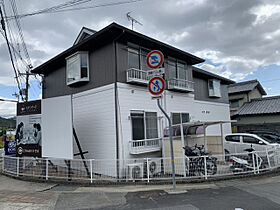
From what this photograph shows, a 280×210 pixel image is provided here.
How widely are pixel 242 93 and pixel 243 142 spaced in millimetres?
13191

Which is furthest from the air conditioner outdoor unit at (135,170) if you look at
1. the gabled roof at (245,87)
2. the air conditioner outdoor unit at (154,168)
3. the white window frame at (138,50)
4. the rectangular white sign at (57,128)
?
the gabled roof at (245,87)

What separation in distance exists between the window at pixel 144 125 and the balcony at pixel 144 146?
223 millimetres

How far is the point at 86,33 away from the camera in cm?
1042

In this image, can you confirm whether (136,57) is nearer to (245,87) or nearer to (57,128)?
(57,128)

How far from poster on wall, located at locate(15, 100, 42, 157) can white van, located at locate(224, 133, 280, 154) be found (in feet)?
30.8

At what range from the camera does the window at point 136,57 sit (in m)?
8.66

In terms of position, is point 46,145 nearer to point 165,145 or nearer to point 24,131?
point 24,131

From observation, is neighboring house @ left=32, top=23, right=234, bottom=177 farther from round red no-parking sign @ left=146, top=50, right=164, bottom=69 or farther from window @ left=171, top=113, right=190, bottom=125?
round red no-parking sign @ left=146, top=50, right=164, bottom=69

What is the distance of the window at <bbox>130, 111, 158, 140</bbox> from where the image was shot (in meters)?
8.31

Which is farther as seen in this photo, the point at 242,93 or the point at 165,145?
the point at 242,93

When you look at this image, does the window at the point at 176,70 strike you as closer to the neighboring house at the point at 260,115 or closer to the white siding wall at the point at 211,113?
the white siding wall at the point at 211,113

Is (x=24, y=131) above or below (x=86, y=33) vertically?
below

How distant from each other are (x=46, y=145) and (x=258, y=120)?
60.9 ft

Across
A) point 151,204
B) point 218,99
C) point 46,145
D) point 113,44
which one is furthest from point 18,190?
point 218,99
